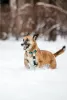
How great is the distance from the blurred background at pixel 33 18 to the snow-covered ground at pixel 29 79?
8 centimetres

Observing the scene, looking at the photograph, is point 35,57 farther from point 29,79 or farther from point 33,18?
point 33,18

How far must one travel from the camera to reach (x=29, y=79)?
3.44 ft

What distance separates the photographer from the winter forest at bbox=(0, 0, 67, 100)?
101 centimetres

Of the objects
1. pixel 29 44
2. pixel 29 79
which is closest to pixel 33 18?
pixel 29 44

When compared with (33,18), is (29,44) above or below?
below

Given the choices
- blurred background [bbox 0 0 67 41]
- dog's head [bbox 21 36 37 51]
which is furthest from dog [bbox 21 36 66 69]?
blurred background [bbox 0 0 67 41]

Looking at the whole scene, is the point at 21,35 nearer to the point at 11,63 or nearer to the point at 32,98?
the point at 11,63

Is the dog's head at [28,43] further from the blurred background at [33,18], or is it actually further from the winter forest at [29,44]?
the blurred background at [33,18]

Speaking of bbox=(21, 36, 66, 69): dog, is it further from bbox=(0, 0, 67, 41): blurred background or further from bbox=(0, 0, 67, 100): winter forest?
bbox=(0, 0, 67, 41): blurred background

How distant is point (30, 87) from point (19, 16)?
392mm

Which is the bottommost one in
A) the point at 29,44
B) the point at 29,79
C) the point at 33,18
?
the point at 29,79

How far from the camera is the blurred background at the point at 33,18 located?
124 cm

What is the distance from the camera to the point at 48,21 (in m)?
1.24

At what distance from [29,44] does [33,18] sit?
0.22 metres
